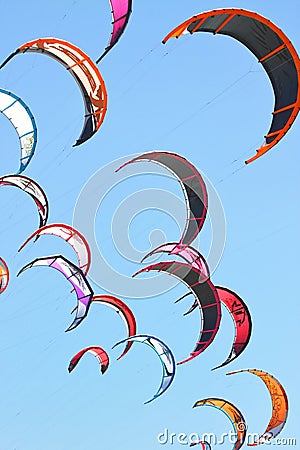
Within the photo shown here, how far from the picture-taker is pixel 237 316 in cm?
2009

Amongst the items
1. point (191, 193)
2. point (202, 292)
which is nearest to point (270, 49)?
point (191, 193)

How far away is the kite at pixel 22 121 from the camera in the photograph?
16.7m

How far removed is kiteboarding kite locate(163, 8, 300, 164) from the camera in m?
13.1

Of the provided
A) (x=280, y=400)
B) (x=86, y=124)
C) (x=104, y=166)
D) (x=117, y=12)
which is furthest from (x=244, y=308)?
(x=117, y=12)

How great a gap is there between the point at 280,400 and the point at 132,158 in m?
10.2

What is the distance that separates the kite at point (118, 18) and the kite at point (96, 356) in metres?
11.0

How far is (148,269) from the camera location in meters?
17.7

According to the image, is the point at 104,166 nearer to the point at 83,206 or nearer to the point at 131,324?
the point at 83,206

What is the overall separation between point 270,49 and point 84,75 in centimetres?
406

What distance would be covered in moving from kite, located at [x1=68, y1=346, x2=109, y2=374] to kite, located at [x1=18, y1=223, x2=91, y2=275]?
13.0ft

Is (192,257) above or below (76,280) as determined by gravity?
below

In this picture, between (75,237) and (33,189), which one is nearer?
(33,189)

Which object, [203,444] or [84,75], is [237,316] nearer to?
[203,444]

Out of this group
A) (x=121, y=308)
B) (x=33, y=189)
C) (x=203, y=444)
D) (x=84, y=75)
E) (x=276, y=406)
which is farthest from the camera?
(x=203, y=444)
